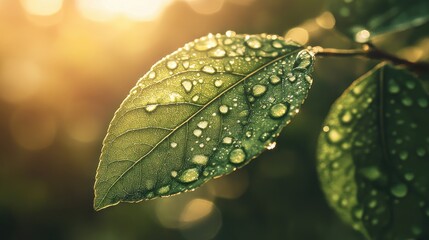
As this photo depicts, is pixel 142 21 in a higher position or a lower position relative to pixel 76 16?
lower

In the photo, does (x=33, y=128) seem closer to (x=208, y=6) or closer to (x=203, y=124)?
(x=208, y=6)

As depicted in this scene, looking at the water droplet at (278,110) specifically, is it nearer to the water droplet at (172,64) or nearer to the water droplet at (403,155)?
the water droplet at (172,64)

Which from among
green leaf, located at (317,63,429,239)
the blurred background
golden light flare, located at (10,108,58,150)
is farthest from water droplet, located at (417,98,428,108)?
golden light flare, located at (10,108,58,150)

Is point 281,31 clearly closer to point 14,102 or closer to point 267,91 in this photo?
point 267,91

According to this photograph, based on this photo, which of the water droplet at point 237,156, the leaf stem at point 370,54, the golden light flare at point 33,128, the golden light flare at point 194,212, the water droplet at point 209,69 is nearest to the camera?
the water droplet at point 237,156

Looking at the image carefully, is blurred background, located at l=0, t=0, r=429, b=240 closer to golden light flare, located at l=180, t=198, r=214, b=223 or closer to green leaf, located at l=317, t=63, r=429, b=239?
golden light flare, located at l=180, t=198, r=214, b=223

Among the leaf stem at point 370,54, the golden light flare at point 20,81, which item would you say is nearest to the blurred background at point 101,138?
the golden light flare at point 20,81

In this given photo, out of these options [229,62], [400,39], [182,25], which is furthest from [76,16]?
[229,62]
